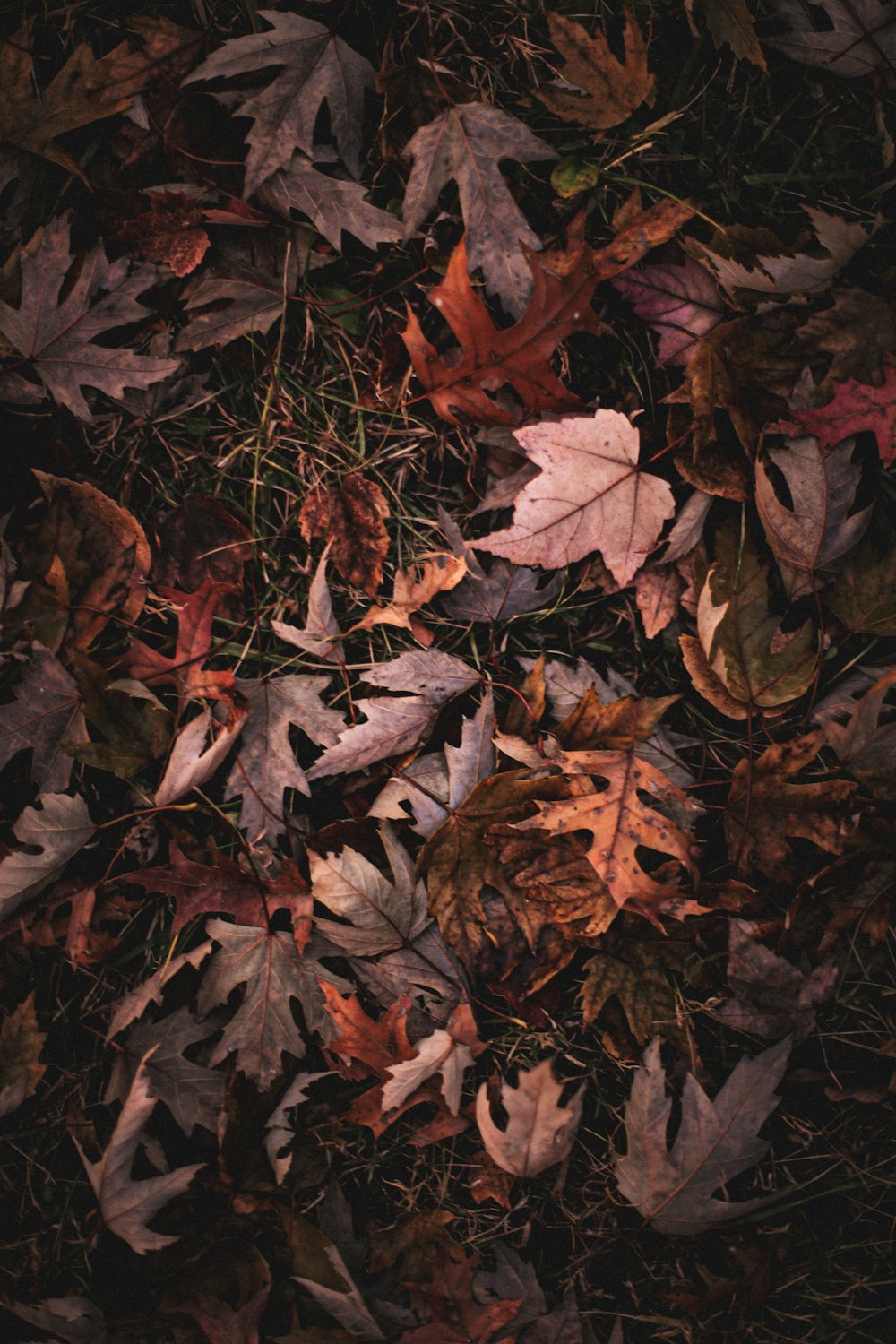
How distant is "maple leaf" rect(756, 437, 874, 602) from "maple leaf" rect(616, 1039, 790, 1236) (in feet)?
3.07

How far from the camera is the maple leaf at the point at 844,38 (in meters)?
1.51

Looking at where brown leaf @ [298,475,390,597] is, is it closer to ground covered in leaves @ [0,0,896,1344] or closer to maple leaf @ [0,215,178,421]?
ground covered in leaves @ [0,0,896,1344]

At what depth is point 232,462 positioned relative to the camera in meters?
1.66

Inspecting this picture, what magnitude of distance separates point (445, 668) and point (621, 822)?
17.3 inches

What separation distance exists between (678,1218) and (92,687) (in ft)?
4.97

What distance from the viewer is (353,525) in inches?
63.7

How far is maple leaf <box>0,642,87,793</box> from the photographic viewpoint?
159 cm

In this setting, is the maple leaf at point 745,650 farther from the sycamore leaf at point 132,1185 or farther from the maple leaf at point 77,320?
the sycamore leaf at point 132,1185

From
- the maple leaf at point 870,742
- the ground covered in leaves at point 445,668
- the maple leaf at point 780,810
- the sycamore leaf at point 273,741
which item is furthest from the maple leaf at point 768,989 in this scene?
the sycamore leaf at point 273,741

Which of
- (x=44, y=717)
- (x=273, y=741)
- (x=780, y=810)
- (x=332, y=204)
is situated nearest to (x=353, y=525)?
(x=273, y=741)

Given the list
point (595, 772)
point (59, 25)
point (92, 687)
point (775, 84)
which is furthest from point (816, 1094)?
point (59, 25)

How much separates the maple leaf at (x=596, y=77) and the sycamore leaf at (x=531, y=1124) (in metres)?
1.75

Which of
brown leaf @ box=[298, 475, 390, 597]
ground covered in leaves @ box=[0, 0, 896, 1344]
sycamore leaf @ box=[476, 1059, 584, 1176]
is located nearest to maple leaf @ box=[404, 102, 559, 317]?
ground covered in leaves @ box=[0, 0, 896, 1344]

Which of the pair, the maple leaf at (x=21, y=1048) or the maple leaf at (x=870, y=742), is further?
the maple leaf at (x=21, y=1048)
